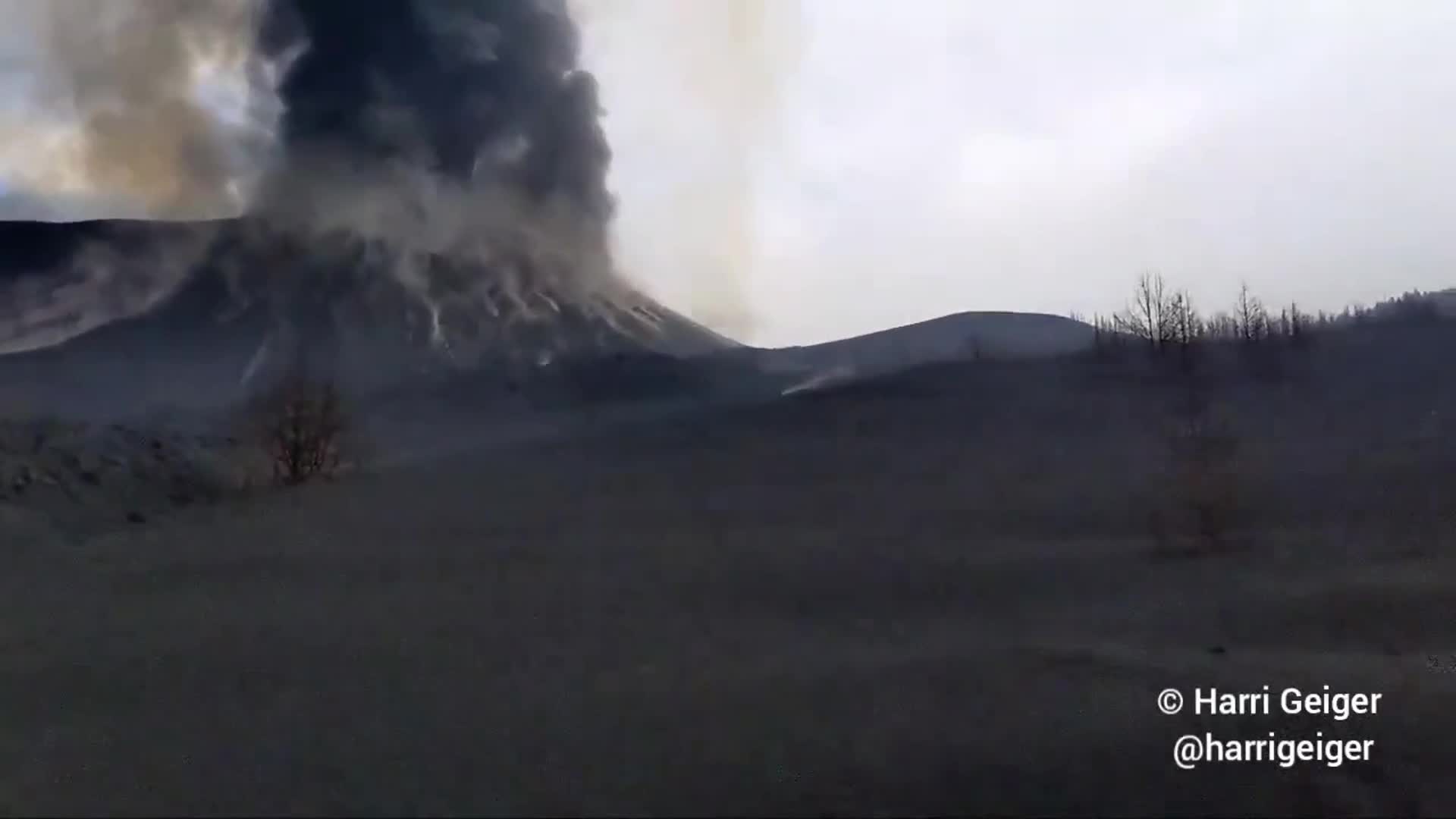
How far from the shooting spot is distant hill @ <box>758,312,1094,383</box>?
66.9m

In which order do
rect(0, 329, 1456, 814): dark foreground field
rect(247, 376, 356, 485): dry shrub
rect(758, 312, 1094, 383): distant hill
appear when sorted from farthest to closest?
rect(758, 312, 1094, 383): distant hill < rect(247, 376, 356, 485): dry shrub < rect(0, 329, 1456, 814): dark foreground field

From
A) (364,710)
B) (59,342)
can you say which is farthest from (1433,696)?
(59,342)

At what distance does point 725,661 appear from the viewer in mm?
9000

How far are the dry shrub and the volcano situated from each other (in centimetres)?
3605

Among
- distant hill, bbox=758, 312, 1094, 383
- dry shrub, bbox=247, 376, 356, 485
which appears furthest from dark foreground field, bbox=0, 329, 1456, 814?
distant hill, bbox=758, 312, 1094, 383

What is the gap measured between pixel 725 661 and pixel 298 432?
794 inches

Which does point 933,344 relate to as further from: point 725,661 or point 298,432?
point 725,661

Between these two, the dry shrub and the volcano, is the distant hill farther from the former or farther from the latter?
the dry shrub

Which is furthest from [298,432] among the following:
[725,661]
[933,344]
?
[933,344]

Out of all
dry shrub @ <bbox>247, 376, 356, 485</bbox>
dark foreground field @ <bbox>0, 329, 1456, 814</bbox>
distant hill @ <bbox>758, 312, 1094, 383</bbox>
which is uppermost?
distant hill @ <bbox>758, 312, 1094, 383</bbox>

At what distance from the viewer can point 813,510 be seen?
65.4ft

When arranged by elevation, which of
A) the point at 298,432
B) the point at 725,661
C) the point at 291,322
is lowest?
the point at 725,661

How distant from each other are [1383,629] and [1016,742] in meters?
4.70

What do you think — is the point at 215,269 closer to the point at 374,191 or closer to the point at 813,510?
the point at 374,191
